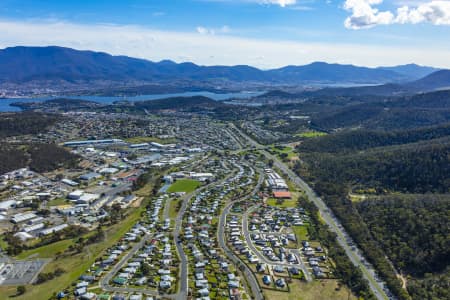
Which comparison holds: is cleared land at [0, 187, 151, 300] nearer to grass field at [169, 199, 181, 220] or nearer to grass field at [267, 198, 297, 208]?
grass field at [169, 199, 181, 220]

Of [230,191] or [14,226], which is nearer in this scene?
[14,226]

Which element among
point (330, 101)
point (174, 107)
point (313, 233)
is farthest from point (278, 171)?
point (330, 101)

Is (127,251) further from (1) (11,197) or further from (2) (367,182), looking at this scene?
(2) (367,182)

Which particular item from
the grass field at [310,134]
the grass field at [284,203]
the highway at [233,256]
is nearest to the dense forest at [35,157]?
the highway at [233,256]

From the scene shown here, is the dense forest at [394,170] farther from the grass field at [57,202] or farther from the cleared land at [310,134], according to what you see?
the grass field at [57,202]

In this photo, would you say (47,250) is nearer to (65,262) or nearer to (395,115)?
(65,262)
